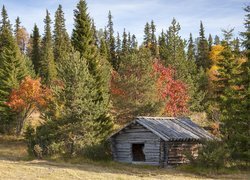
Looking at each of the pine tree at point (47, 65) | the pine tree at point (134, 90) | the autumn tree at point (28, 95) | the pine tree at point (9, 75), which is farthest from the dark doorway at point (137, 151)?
the pine tree at point (47, 65)

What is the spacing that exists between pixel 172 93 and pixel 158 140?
864 inches

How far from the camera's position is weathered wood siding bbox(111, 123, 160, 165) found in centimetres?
3397

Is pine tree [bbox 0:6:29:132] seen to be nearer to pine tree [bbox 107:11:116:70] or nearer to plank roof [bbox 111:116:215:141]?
plank roof [bbox 111:116:215:141]

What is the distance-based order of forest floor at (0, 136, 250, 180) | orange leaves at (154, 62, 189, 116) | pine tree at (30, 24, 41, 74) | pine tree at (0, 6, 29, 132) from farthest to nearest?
1. pine tree at (30, 24, 41, 74)
2. pine tree at (0, 6, 29, 132)
3. orange leaves at (154, 62, 189, 116)
4. forest floor at (0, 136, 250, 180)

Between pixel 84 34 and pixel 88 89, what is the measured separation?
11049 mm

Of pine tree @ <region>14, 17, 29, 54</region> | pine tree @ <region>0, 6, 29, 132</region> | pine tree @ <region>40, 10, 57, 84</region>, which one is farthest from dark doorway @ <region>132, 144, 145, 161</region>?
pine tree @ <region>14, 17, 29, 54</region>

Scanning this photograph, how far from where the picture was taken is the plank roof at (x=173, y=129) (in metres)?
33.6

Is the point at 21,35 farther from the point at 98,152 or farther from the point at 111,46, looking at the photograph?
the point at 98,152

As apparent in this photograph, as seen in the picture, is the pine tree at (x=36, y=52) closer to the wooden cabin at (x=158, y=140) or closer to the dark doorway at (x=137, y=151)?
the dark doorway at (x=137, y=151)

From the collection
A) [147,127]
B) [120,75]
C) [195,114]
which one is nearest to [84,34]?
[120,75]

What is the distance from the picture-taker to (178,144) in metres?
34.7

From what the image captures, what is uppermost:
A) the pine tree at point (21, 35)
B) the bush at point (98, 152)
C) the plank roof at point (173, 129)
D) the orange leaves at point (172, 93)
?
the pine tree at point (21, 35)

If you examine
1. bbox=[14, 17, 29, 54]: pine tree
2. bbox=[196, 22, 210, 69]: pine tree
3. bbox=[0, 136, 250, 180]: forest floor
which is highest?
bbox=[14, 17, 29, 54]: pine tree

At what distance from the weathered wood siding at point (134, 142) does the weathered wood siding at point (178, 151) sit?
0.91 m
